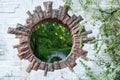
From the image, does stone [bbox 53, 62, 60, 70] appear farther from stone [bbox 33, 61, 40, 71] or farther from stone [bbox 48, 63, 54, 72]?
stone [bbox 33, 61, 40, 71]

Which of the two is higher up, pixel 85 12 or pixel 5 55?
pixel 85 12

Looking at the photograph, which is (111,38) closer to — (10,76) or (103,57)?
(103,57)

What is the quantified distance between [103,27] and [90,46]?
0.33 metres

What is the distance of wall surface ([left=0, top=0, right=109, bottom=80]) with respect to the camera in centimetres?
638

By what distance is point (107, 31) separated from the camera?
620cm

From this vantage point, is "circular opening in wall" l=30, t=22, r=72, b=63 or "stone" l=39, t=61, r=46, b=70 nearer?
"stone" l=39, t=61, r=46, b=70

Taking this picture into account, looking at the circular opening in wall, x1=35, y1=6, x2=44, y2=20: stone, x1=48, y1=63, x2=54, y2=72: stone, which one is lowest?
x1=48, y1=63, x2=54, y2=72: stone

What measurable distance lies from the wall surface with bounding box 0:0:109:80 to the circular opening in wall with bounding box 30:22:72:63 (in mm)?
363

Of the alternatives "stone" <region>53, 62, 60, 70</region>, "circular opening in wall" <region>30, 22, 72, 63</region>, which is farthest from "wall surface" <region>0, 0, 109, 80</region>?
"circular opening in wall" <region>30, 22, 72, 63</region>

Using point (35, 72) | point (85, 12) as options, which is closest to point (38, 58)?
point (35, 72)

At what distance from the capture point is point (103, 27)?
6172 mm

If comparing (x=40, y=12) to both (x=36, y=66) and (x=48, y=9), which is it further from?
(x=36, y=66)

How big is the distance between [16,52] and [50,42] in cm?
103

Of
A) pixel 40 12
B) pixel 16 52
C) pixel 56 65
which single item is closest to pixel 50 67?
pixel 56 65
